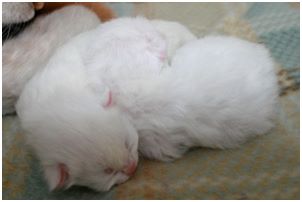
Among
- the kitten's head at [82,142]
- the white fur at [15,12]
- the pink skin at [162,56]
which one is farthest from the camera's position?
the white fur at [15,12]

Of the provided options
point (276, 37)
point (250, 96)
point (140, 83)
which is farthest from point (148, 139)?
point (276, 37)

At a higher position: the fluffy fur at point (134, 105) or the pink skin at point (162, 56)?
the pink skin at point (162, 56)

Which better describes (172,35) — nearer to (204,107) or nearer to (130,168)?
(204,107)

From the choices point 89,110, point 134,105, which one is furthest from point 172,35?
point 89,110

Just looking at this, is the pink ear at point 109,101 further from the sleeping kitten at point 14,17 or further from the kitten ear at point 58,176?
the sleeping kitten at point 14,17

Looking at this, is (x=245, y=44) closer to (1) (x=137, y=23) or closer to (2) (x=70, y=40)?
(1) (x=137, y=23)

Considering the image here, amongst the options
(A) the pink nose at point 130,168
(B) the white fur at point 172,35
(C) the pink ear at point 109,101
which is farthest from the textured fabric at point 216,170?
(B) the white fur at point 172,35

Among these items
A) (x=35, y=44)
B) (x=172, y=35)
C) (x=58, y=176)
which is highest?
(x=172, y=35)

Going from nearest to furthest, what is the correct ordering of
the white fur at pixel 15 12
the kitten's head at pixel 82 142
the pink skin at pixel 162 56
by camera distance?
the kitten's head at pixel 82 142, the pink skin at pixel 162 56, the white fur at pixel 15 12

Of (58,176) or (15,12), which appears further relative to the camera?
(15,12)
